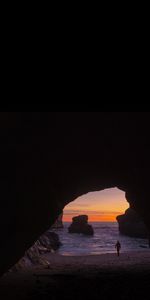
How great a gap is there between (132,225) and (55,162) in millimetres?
61240

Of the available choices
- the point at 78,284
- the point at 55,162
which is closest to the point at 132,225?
the point at 78,284

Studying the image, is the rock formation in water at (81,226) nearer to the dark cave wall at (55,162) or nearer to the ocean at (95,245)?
the ocean at (95,245)

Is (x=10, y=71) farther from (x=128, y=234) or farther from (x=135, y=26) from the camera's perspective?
(x=128, y=234)

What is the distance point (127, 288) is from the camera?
52.6 feet

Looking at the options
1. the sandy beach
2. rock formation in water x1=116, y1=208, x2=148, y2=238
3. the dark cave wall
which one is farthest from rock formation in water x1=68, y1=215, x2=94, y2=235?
the dark cave wall

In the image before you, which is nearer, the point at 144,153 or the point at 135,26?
the point at 135,26

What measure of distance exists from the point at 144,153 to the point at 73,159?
4285 mm

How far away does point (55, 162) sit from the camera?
Answer: 1830 cm

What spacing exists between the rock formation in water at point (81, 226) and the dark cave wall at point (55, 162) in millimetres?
68510

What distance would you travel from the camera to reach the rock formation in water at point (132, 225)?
7075 cm

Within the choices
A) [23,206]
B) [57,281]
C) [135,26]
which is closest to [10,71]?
[135,26]

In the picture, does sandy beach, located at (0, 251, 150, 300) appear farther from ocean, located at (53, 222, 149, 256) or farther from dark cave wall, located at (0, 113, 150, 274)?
ocean, located at (53, 222, 149, 256)

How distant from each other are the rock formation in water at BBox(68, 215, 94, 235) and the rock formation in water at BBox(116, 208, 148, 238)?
10.0 m

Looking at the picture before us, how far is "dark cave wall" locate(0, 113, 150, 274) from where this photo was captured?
15.9 metres
